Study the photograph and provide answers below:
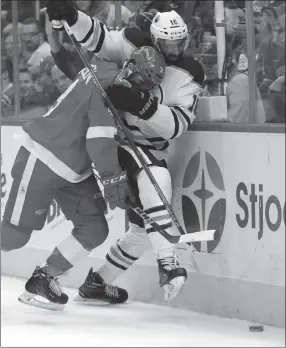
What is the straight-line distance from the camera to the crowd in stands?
5.84 meters

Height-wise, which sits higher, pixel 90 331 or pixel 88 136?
pixel 88 136

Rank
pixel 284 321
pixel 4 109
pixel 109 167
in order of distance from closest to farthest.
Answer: pixel 284 321 < pixel 109 167 < pixel 4 109

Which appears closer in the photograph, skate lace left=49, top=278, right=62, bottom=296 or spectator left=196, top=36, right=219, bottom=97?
spectator left=196, top=36, right=219, bottom=97

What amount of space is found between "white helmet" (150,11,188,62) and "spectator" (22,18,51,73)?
1.28 metres

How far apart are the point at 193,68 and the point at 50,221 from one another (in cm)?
164

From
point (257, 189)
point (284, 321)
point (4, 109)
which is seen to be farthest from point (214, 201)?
point (4, 109)

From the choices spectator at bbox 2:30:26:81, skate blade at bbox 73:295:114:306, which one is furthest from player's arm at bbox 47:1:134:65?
spectator at bbox 2:30:26:81

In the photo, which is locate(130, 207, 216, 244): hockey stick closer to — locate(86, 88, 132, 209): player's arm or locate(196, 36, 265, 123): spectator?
locate(86, 88, 132, 209): player's arm

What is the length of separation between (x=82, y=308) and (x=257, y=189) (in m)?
1.21

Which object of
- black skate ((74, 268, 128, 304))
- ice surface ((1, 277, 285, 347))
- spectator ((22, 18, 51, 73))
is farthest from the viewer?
spectator ((22, 18, 51, 73))

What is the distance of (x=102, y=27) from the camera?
20.8 ft

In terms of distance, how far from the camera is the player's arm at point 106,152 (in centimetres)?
601

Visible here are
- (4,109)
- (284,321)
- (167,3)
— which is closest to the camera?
(284,321)

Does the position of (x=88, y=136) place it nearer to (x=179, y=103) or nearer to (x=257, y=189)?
(x=179, y=103)
